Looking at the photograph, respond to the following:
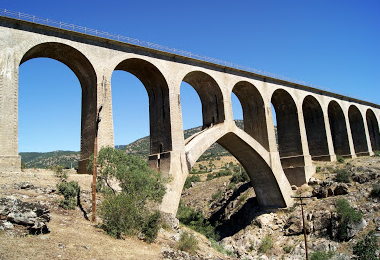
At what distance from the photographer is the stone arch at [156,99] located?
22066 mm

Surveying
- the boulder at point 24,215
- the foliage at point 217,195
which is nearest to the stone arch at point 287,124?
the foliage at point 217,195

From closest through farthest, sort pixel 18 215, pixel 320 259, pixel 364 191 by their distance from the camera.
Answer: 1. pixel 18 215
2. pixel 320 259
3. pixel 364 191

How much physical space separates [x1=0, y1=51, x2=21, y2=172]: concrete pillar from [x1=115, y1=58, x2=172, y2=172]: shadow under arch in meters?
7.09

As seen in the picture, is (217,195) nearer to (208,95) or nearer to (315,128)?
(315,128)

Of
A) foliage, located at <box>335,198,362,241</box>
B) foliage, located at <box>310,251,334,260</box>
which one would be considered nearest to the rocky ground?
foliage, located at <box>335,198,362,241</box>

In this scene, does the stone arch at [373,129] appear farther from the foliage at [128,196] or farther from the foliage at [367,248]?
the foliage at [128,196]

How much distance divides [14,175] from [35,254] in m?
7.46

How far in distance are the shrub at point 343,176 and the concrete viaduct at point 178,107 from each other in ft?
8.22

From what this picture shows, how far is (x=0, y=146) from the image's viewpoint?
15555 mm

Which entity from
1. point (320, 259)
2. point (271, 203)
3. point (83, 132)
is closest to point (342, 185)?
point (271, 203)

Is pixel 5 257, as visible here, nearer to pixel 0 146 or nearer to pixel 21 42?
pixel 0 146

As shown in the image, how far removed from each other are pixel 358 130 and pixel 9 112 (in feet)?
133

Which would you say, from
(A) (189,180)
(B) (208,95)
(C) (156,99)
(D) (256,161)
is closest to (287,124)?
(D) (256,161)

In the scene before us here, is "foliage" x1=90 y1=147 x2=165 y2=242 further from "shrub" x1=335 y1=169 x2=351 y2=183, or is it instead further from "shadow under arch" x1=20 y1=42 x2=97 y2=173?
"shrub" x1=335 y1=169 x2=351 y2=183
